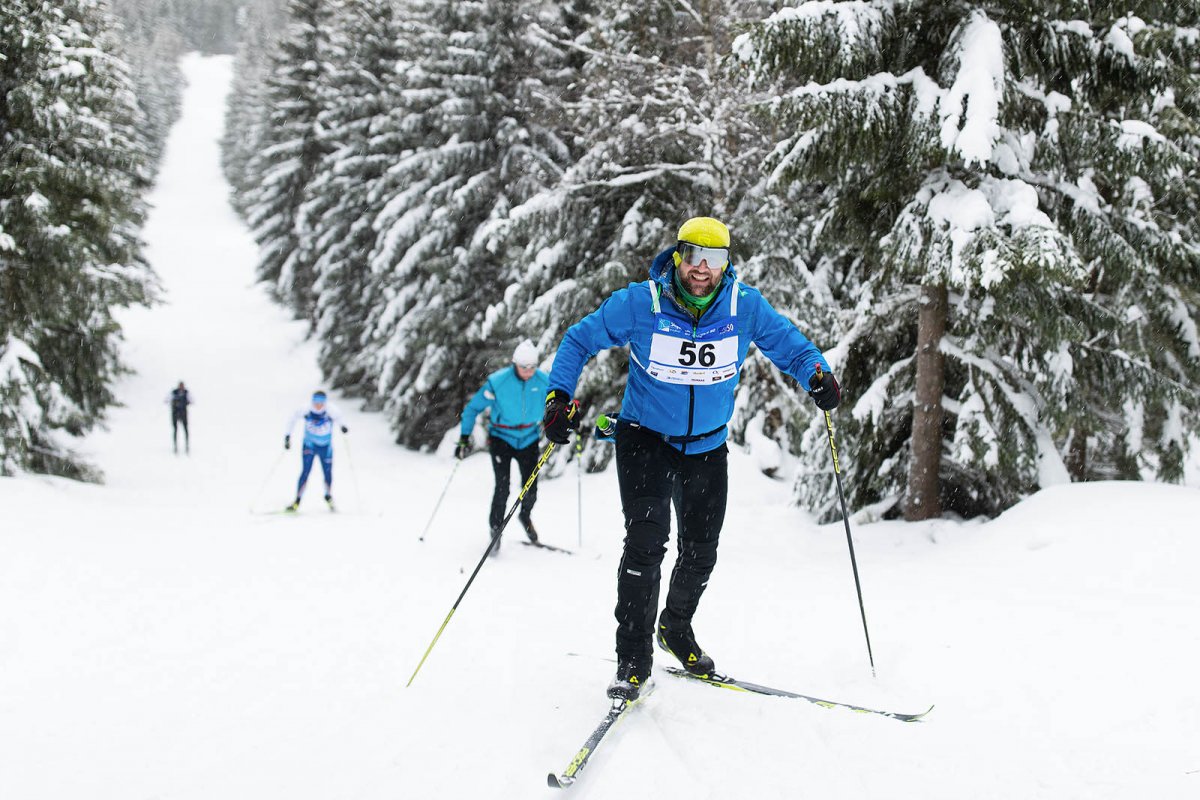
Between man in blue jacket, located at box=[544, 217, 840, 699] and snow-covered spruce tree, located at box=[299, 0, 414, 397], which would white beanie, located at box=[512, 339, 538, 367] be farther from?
snow-covered spruce tree, located at box=[299, 0, 414, 397]

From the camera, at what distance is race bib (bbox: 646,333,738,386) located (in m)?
3.97

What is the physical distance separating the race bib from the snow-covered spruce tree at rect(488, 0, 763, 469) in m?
8.99

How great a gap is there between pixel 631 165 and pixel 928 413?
7800 millimetres

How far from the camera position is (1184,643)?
4.33 meters

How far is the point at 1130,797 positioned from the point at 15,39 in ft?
53.7

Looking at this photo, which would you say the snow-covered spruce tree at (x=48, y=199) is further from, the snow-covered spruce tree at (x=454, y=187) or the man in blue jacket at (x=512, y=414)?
the man in blue jacket at (x=512, y=414)

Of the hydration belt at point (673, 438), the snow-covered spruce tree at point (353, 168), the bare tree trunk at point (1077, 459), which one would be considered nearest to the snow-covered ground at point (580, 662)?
the hydration belt at point (673, 438)

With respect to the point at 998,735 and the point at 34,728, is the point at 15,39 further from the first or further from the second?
the point at 998,735

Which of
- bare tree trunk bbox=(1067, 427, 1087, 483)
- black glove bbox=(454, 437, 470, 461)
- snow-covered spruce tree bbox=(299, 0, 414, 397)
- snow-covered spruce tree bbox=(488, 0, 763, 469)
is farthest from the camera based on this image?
snow-covered spruce tree bbox=(299, 0, 414, 397)

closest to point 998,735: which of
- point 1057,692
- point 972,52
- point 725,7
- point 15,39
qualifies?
point 1057,692

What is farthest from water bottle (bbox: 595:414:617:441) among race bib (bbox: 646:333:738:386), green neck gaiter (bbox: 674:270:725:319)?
green neck gaiter (bbox: 674:270:725:319)

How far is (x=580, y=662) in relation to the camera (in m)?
4.86

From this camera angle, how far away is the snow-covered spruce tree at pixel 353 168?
2531 centimetres

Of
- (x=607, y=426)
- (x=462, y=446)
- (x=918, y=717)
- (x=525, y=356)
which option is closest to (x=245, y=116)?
(x=462, y=446)
